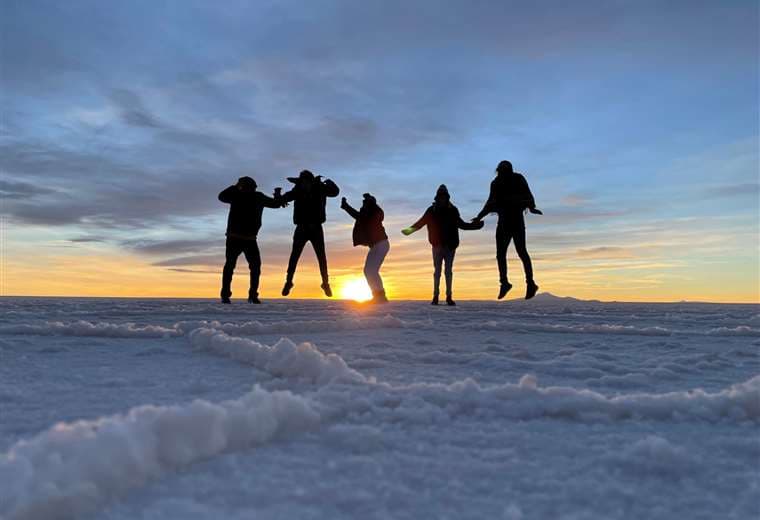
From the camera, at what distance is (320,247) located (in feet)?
35.3

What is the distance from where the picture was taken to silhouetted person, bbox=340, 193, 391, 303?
34.2ft

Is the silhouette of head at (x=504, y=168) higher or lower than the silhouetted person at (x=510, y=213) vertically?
higher

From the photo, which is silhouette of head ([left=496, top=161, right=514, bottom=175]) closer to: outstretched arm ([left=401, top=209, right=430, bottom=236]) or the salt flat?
outstretched arm ([left=401, top=209, right=430, bottom=236])

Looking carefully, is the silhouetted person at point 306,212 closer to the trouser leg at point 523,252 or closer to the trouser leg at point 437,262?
the trouser leg at point 437,262

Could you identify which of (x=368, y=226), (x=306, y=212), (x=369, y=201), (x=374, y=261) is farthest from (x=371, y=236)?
(x=306, y=212)

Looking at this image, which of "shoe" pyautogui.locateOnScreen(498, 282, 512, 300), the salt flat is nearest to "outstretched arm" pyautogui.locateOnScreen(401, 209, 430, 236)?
"shoe" pyautogui.locateOnScreen(498, 282, 512, 300)

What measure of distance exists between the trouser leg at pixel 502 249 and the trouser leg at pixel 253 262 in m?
4.24

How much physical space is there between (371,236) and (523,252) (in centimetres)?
270

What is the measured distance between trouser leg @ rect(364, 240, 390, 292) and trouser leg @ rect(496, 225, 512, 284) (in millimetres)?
2069

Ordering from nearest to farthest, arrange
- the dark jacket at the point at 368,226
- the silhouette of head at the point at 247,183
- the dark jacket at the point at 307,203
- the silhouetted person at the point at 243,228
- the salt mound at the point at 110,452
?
1. the salt mound at the point at 110,452
2. the silhouetted person at the point at 243,228
3. the silhouette of head at the point at 247,183
4. the dark jacket at the point at 368,226
5. the dark jacket at the point at 307,203

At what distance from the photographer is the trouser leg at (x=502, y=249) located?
9.62 metres

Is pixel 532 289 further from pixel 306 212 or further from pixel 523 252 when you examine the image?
pixel 306 212

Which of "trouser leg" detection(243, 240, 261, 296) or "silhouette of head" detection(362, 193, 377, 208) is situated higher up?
"silhouette of head" detection(362, 193, 377, 208)

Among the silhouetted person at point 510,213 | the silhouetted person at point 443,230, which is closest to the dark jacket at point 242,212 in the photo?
the silhouetted person at point 443,230
